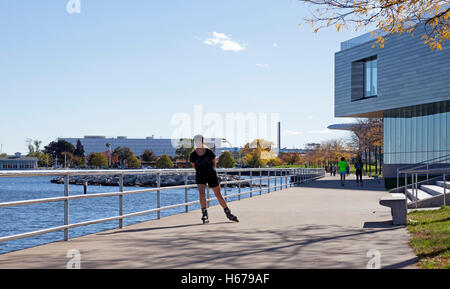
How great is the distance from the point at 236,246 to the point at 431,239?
3049 millimetres

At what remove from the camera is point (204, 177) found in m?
10.9

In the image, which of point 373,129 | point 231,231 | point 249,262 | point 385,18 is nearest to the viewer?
→ point 249,262

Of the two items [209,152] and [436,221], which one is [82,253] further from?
[436,221]

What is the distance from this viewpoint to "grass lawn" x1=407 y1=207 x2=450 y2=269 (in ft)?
20.7

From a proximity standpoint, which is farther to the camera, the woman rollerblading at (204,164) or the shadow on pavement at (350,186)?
the shadow on pavement at (350,186)

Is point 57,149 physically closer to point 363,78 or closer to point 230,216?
point 363,78

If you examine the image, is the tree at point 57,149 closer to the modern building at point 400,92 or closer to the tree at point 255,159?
the tree at point 255,159

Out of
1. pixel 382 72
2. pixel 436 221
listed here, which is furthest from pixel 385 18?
pixel 382 72

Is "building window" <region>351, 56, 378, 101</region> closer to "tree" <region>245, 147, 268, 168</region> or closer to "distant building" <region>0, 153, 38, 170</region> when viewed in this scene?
"tree" <region>245, 147, 268, 168</region>

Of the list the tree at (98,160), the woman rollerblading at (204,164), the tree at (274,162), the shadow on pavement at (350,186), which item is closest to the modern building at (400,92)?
the shadow on pavement at (350,186)

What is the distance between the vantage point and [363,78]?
199 feet

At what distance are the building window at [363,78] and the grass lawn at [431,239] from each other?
1964 inches

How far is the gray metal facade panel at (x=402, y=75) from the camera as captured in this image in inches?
1933
